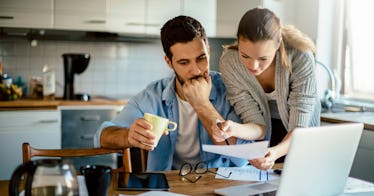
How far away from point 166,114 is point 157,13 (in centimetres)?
230

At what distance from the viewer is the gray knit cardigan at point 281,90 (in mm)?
2051

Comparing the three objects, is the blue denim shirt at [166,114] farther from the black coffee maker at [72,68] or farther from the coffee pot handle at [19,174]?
the black coffee maker at [72,68]

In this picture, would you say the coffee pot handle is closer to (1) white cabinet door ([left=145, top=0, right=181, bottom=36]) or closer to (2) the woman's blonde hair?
(2) the woman's blonde hair

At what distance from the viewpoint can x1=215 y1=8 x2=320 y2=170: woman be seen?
1.91 metres

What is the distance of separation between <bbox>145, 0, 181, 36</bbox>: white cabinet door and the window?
4.80 feet

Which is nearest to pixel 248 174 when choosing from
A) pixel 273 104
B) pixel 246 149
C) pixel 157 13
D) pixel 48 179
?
pixel 246 149

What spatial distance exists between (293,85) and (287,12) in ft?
7.76

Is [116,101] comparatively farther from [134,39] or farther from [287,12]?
[287,12]

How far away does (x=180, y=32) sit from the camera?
1.98 m

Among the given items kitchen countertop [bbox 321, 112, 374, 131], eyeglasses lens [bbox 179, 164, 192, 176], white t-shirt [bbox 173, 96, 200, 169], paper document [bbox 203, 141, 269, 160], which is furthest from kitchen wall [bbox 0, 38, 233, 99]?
paper document [bbox 203, 141, 269, 160]

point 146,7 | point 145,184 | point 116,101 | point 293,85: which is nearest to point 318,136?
point 145,184

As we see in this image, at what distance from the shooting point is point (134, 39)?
14.6ft

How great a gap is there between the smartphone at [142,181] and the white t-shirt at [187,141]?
1.15 feet

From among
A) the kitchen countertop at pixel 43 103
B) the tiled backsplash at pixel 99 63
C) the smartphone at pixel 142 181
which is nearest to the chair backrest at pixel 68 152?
the smartphone at pixel 142 181
